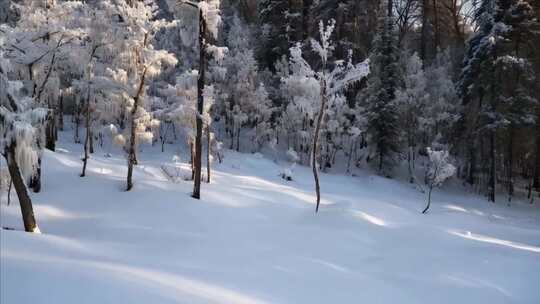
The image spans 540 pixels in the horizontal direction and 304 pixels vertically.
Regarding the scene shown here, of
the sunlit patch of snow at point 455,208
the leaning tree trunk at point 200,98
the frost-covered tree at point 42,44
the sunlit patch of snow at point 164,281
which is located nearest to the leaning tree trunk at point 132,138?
the leaning tree trunk at point 200,98

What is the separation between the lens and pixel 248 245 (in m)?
13.4

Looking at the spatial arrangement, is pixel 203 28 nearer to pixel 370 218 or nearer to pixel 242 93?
pixel 370 218

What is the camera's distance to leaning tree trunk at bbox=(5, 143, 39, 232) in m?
10.8

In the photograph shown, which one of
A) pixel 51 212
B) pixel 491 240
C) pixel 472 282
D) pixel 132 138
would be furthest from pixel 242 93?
pixel 472 282

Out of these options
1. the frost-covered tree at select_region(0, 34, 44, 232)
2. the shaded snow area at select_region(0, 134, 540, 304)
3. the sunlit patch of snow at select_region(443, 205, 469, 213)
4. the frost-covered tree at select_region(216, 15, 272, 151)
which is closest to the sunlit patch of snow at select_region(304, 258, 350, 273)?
the shaded snow area at select_region(0, 134, 540, 304)

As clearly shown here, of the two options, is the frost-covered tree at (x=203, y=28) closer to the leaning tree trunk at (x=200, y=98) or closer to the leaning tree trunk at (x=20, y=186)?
the leaning tree trunk at (x=200, y=98)

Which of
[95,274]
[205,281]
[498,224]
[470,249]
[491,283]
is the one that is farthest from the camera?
[498,224]

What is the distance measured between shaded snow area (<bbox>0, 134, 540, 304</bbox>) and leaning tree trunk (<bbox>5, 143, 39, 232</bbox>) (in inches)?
59.5

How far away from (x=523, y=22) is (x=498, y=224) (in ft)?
40.5

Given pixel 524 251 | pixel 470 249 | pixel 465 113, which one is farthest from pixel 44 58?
pixel 465 113

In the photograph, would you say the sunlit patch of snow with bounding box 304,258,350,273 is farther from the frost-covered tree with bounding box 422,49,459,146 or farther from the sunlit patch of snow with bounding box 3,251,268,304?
the frost-covered tree with bounding box 422,49,459,146

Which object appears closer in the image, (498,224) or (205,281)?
(205,281)

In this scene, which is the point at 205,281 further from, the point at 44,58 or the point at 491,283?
the point at 44,58

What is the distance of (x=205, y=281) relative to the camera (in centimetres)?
879
